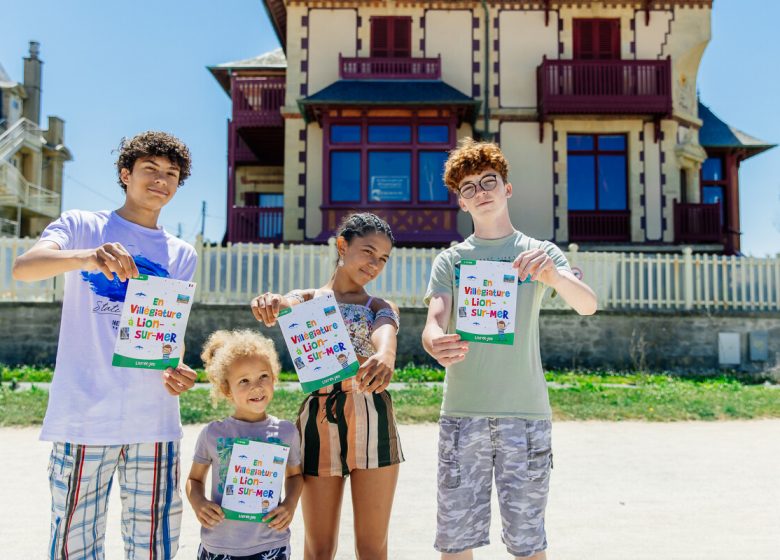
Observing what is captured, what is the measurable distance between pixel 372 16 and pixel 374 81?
2012mm

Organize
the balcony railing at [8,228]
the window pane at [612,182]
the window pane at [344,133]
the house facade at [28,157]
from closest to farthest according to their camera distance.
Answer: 1. the window pane at [344,133]
2. the window pane at [612,182]
3. the balcony railing at [8,228]
4. the house facade at [28,157]

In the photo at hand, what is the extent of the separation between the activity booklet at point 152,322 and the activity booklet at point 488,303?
3.80 ft

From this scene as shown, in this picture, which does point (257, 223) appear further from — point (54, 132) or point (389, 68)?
point (54, 132)

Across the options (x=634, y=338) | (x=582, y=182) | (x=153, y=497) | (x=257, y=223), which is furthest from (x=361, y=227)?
(x=582, y=182)

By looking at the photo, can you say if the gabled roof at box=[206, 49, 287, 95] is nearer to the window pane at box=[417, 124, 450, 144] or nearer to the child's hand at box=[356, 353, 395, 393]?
the window pane at box=[417, 124, 450, 144]

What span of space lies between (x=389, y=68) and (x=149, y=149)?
593 inches

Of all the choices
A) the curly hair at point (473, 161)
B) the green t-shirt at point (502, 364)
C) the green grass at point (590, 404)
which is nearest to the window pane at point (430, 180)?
the green grass at point (590, 404)

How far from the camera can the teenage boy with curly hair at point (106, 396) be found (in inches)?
98.7

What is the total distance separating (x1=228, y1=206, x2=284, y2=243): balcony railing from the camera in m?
17.3

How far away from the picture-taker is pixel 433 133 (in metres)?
16.7

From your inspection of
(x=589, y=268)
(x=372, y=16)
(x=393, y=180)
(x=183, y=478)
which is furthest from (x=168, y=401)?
(x=372, y=16)

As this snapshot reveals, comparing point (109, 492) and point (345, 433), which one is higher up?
point (345, 433)

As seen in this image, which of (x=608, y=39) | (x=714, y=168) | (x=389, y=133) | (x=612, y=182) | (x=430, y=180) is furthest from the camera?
(x=714, y=168)

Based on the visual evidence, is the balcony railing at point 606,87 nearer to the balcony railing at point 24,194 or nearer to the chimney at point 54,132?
the balcony railing at point 24,194
